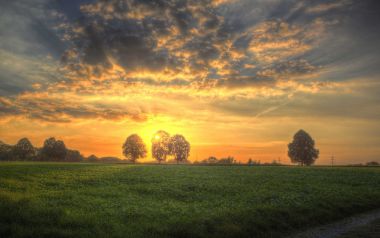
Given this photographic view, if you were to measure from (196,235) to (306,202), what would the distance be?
15002 mm

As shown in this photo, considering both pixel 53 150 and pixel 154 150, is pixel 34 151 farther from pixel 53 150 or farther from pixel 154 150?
pixel 154 150

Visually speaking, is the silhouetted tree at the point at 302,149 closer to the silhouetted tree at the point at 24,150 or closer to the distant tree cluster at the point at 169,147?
the distant tree cluster at the point at 169,147

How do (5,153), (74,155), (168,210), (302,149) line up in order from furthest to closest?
(74,155)
(5,153)
(302,149)
(168,210)

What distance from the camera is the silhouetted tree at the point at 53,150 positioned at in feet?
433

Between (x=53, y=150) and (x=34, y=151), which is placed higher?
(x=53, y=150)

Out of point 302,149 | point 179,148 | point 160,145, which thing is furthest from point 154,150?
point 302,149

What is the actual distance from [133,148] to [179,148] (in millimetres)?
25837

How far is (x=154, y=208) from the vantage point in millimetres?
23984

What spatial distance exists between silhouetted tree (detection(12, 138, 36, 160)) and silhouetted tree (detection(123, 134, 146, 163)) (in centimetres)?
4477

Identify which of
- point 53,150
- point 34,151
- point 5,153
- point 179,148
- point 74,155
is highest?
point 179,148

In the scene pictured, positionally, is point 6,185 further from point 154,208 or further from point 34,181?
point 154,208

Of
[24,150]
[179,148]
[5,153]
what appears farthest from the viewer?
[179,148]

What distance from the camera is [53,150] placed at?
433ft

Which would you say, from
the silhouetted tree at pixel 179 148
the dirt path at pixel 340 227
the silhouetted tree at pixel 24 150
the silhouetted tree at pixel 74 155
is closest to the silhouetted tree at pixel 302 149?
the silhouetted tree at pixel 179 148
